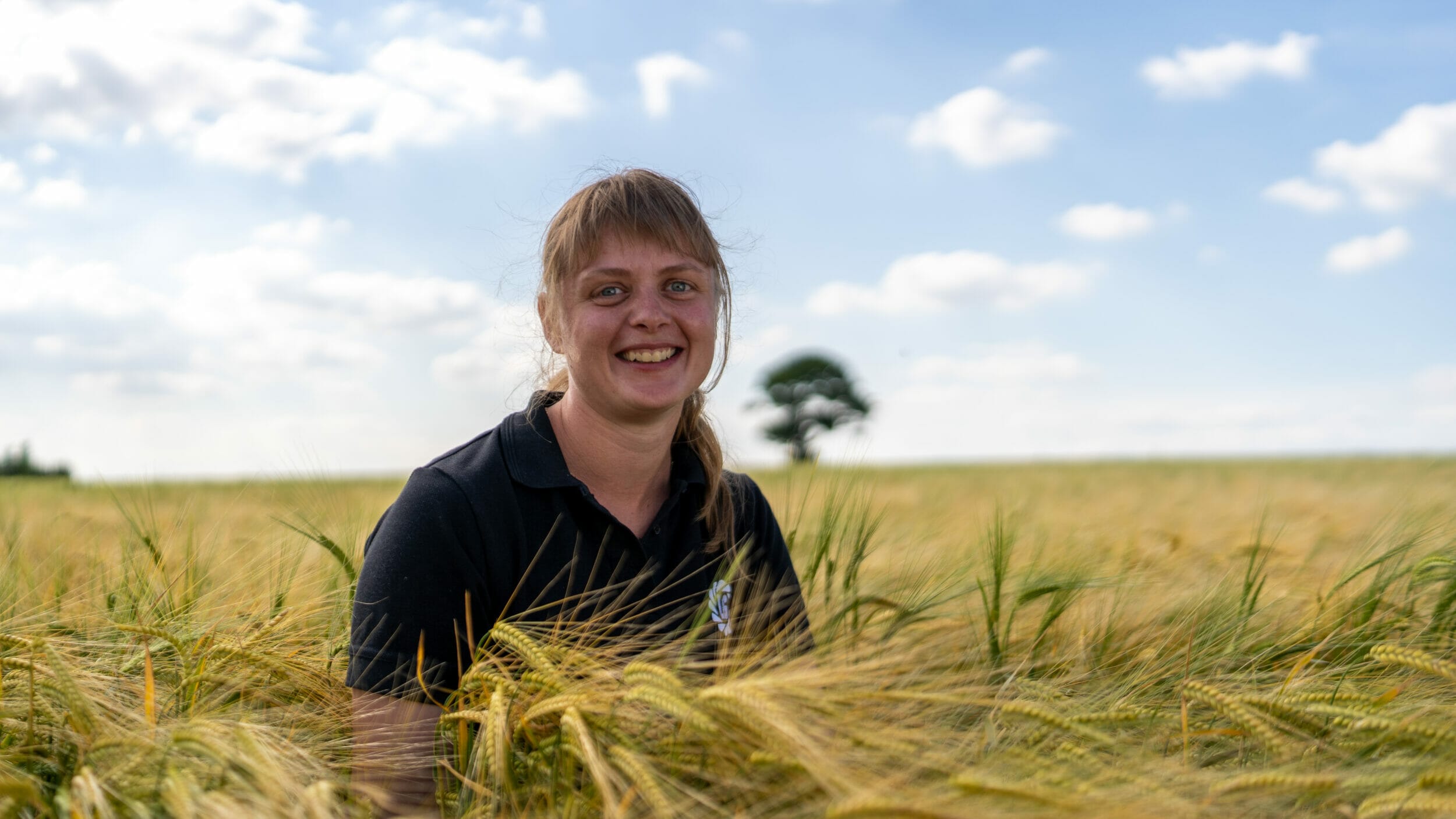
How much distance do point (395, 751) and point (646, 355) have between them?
2.93 feet

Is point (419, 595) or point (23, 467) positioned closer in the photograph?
point (419, 595)

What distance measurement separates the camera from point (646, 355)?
2104 mm

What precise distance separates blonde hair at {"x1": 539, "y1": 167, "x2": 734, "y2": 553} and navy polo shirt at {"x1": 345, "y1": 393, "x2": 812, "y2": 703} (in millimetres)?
44

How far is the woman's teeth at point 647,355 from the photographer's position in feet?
6.89

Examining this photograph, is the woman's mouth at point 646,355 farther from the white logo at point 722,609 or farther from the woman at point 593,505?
the white logo at point 722,609

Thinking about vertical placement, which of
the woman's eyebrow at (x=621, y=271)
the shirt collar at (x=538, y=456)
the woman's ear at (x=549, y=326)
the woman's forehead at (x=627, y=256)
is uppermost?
the woman's forehead at (x=627, y=256)

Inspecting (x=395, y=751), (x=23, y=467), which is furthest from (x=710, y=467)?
(x=23, y=467)

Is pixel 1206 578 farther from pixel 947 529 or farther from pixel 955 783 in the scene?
pixel 955 783

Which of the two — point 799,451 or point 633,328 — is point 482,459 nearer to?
point 633,328

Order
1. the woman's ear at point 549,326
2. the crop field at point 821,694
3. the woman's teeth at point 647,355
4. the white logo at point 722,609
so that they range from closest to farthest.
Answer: the crop field at point 821,694, the white logo at point 722,609, the woman's teeth at point 647,355, the woman's ear at point 549,326

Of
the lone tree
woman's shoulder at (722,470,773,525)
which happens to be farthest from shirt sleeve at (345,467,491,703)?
the lone tree

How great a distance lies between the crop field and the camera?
126 cm

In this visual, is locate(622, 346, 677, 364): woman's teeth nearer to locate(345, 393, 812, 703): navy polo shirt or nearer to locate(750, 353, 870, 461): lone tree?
locate(345, 393, 812, 703): navy polo shirt

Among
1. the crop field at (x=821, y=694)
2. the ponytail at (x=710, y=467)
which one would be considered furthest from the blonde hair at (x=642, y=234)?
the crop field at (x=821, y=694)
